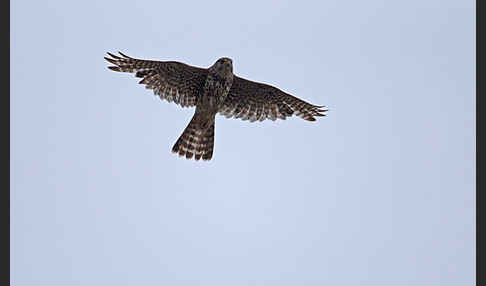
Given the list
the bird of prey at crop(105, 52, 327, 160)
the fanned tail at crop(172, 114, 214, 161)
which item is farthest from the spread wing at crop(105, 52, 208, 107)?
the fanned tail at crop(172, 114, 214, 161)

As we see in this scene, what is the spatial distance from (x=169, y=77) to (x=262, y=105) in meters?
2.15

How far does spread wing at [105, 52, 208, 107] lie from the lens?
15.5 m

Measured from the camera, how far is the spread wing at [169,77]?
15.5 meters

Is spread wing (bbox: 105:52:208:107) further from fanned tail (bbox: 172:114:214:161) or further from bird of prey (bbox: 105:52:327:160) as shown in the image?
fanned tail (bbox: 172:114:214:161)

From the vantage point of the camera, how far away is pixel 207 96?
1614 cm

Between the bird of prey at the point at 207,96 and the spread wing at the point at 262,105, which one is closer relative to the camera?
the bird of prey at the point at 207,96

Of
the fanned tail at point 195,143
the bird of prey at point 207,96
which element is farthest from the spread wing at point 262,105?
the fanned tail at point 195,143

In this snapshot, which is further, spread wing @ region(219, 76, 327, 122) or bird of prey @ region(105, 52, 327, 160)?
spread wing @ region(219, 76, 327, 122)

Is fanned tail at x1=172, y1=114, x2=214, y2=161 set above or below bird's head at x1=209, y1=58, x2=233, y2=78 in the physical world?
below

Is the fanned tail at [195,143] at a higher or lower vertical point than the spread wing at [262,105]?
lower

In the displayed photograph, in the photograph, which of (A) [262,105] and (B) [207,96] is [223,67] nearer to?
(B) [207,96]

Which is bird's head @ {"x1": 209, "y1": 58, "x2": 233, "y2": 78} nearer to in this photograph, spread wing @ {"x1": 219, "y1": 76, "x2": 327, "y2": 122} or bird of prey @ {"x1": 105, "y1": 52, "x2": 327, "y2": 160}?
bird of prey @ {"x1": 105, "y1": 52, "x2": 327, "y2": 160}

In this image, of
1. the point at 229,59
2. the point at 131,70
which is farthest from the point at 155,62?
the point at 229,59

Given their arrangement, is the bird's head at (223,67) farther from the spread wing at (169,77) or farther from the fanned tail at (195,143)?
the fanned tail at (195,143)
